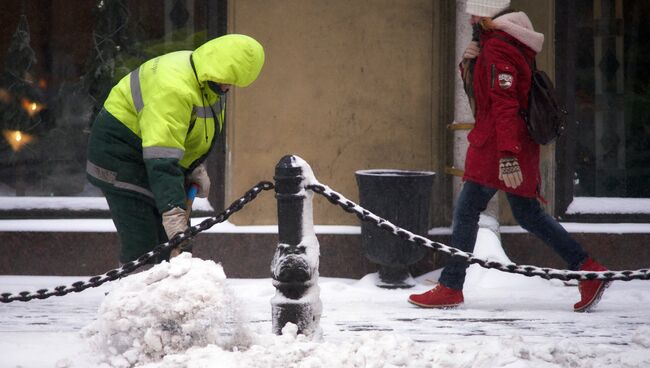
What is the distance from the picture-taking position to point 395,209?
6.58 metres

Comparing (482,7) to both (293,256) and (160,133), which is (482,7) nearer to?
(293,256)

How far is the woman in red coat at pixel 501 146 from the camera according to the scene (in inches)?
216

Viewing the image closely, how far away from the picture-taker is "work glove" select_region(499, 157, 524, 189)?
214 inches

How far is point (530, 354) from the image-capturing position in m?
4.32

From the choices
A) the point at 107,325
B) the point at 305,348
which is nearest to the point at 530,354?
the point at 305,348

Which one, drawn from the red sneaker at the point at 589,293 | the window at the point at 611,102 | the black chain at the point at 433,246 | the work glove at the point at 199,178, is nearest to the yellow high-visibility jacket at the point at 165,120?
the work glove at the point at 199,178

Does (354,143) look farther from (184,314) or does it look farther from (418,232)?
(184,314)

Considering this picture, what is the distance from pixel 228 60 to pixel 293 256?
1095 millimetres

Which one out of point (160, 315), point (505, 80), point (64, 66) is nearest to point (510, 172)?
point (505, 80)

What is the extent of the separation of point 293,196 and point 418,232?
2.48 meters

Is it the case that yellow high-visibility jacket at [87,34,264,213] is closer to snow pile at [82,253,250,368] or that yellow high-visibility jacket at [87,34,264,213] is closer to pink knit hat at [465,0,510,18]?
snow pile at [82,253,250,368]

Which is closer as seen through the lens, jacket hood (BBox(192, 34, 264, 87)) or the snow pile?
the snow pile

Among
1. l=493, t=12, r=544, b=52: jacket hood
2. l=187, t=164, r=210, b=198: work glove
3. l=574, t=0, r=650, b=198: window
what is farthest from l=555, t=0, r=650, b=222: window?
l=187, t=164, r=210, b=198: work glove

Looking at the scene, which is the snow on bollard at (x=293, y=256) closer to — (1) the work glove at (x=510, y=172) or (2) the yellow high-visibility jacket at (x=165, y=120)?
(2) the yellow high-visibility jacket at (x=165, y=120)
